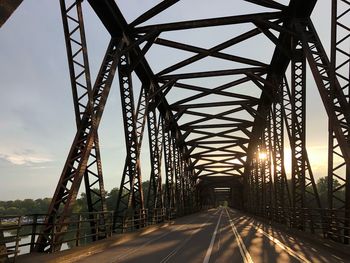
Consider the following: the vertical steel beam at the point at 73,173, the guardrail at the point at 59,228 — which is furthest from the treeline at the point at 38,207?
the vertical steel beam at the point at 73,173

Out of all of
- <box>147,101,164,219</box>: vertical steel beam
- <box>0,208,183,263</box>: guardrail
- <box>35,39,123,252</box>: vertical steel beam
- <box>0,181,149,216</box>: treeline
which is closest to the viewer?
<box>0,208,183,263</box>: guardrail

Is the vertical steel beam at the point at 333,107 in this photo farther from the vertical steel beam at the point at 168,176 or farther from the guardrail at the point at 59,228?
the vertical steel beam at the point at 168,176

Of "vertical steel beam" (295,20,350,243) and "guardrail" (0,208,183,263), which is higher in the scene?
"vertical steel beam" (295,20,350,243)

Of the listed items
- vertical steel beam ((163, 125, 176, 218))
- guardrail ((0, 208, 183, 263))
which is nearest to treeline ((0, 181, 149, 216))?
vertical steel beam ((163, 125, 176, 218))

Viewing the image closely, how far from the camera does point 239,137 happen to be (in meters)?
47.3

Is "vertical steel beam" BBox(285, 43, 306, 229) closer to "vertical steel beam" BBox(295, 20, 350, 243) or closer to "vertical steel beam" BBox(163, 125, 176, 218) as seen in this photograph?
"vertical steel beam" BBox(295, 20, 350, 243)

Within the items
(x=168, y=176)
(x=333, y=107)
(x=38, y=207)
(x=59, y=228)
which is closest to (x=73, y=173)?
(x=59, y=228)

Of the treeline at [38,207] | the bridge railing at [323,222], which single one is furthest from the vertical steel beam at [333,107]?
the treeline at [38,207]

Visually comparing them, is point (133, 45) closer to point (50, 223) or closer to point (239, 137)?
point (50, 223)

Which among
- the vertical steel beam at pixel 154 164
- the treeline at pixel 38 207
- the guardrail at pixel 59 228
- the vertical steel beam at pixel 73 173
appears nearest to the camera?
the guardrail at pixel 59 228

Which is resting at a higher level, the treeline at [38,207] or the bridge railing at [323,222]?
the treeline at [38,207]

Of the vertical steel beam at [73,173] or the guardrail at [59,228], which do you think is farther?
the vertical steel beam at [73,173]

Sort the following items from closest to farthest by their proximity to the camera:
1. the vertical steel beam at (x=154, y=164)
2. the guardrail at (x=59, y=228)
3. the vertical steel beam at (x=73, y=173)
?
the guardrail at (x=59, y=228) < the vertical steel beam at (x=73, y=173) < the vertical steel beam at (x=154, y=164)

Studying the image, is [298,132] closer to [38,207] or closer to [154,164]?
[154,164]
